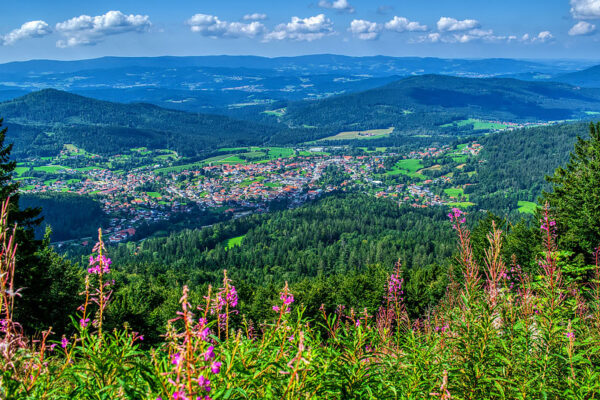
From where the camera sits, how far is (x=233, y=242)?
74.6 metres

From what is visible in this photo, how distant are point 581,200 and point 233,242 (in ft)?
208

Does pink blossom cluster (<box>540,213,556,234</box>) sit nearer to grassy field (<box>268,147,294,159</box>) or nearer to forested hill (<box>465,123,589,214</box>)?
forested hill (<box>465,123,589,214</box>)

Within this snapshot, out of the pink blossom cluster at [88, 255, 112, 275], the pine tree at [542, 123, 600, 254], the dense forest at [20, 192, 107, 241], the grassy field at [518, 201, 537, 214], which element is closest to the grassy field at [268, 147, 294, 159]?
the dense forest at [20, 192, 107, 241]

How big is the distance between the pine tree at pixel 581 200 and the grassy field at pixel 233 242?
191 ft

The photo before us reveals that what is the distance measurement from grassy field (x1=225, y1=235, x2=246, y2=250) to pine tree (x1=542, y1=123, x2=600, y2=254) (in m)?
58.1

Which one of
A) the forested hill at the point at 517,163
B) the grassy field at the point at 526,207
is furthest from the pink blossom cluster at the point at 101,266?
the forested hill at the point at 517,163

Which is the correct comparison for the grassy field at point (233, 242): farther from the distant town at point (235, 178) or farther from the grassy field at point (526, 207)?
the grassy field at point (526, 207)

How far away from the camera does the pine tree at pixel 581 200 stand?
56.4 feet

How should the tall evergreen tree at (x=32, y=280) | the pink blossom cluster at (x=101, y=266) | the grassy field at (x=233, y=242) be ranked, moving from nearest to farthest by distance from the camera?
the pink blossom cluster at (x=101, y=266) < the tall evergreen tree at (x=32, y=280) < the grassy field at (x=233, y=242)

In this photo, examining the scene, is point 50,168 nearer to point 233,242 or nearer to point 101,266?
point 233,242

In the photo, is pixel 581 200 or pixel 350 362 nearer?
pixel 350 362

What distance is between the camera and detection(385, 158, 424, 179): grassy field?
135m

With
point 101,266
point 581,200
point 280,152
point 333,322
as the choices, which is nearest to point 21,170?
point 280,152

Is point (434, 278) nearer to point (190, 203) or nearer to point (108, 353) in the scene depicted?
point (108, 353)
